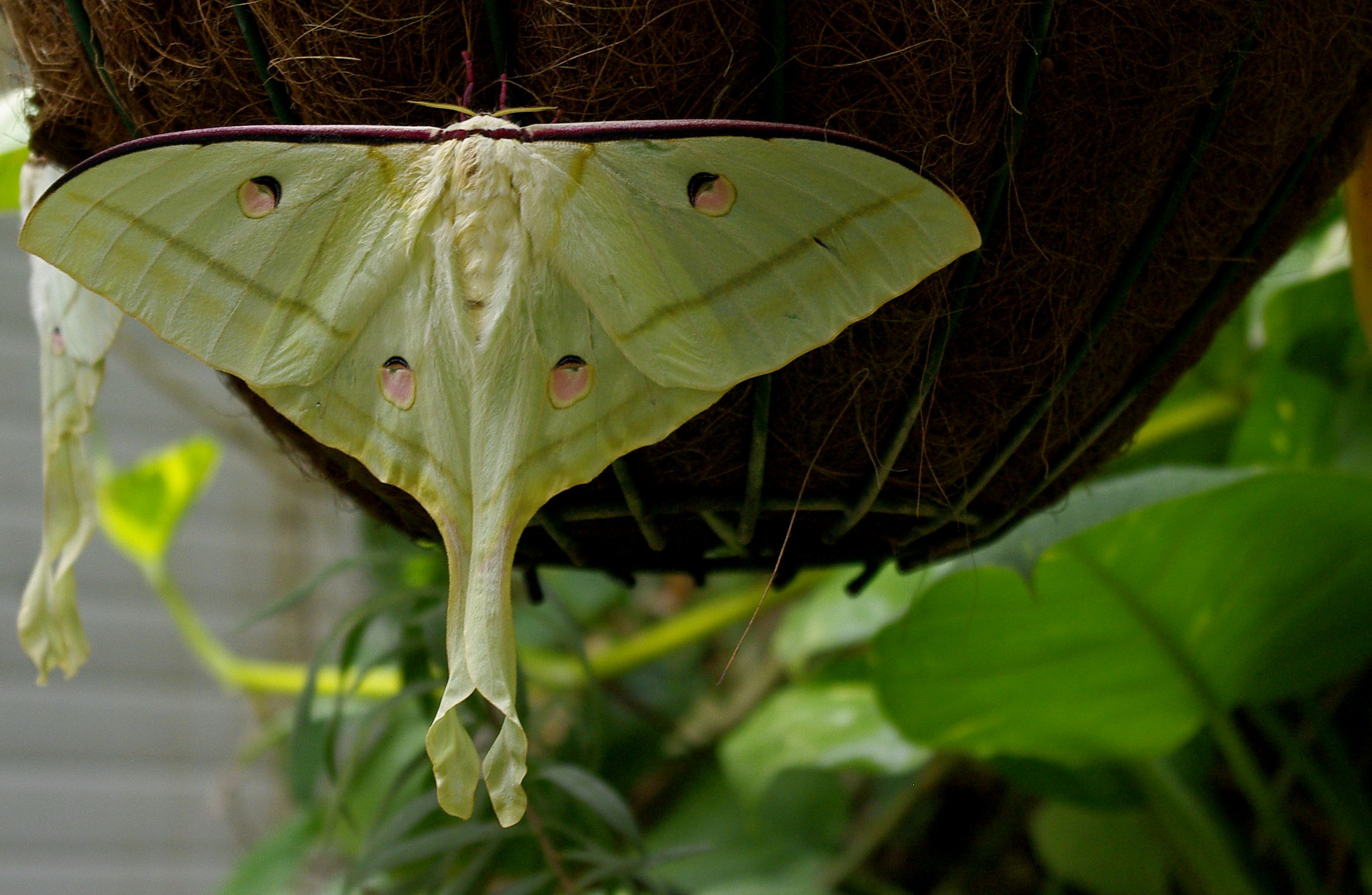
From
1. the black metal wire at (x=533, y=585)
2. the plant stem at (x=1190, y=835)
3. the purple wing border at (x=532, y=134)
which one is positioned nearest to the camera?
the purple wing border at (x=532, y=134)

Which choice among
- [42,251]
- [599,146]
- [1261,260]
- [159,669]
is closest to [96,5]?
[42,251]

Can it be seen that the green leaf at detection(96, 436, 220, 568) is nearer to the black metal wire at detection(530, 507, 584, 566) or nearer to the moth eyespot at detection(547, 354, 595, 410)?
the black metal wire at detection(530, 507, 584, 566)

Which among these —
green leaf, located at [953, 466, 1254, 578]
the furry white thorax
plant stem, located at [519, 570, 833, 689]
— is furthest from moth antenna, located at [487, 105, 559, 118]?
plant stem, located at [519, 570, 833, 689]

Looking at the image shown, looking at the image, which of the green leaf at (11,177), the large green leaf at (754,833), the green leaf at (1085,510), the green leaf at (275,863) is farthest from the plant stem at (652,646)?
the green leaf at (11,177)

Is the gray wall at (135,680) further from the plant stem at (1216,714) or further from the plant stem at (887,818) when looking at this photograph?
the plant stem at (1216,714)

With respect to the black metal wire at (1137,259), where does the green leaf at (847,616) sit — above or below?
below

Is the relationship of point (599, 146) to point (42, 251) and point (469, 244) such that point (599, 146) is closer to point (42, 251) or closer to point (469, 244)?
point (469, 244)

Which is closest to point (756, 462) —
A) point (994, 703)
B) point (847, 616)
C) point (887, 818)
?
point (994, 703)

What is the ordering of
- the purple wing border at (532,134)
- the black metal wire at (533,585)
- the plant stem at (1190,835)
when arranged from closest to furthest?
the purple wing border at (532,134) < the black metal wire at (533,585) < the plant stem at (1190,835)
